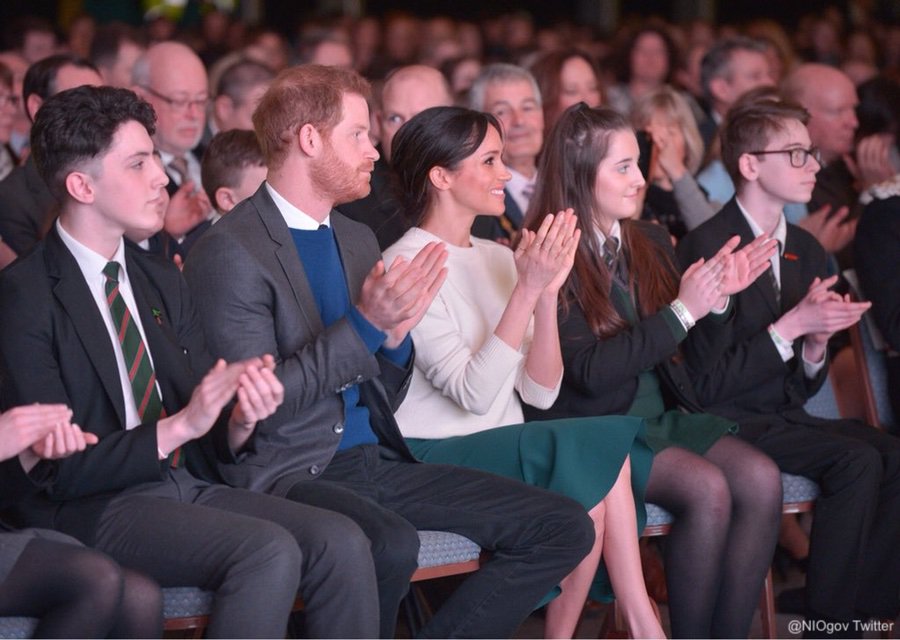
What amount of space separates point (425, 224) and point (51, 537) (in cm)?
125

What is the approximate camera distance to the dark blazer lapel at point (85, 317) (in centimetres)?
259

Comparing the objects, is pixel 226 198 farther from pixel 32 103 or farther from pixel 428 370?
pixel 32 103

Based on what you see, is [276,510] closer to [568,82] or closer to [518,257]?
[518,257]

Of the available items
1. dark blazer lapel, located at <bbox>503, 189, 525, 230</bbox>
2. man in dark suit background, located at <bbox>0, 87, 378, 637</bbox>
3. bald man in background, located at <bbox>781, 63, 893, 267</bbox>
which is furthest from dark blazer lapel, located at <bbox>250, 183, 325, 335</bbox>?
bald man in background, located at <bbox>781, 63, 893, 267</bbox>

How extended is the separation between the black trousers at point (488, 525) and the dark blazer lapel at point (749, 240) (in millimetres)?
1059

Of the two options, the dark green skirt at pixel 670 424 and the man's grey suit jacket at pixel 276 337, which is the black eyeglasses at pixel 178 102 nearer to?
the man's grey suit jacket at pixel 276 337

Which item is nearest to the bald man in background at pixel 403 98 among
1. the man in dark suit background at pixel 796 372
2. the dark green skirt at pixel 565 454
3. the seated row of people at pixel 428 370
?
the seated row of people at pixel 428 370

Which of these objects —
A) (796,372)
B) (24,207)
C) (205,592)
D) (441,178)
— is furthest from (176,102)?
(205,592)

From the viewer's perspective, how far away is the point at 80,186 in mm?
2668

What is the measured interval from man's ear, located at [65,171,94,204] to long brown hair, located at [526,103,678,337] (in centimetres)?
123

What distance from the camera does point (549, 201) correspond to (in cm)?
351

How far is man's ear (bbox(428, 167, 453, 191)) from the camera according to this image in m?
3.31

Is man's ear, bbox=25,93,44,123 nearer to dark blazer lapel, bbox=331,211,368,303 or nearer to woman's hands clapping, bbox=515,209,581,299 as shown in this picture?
dark blazer lapel, bbox=331,211,368,303

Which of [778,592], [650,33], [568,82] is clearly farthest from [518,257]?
[650,33]
